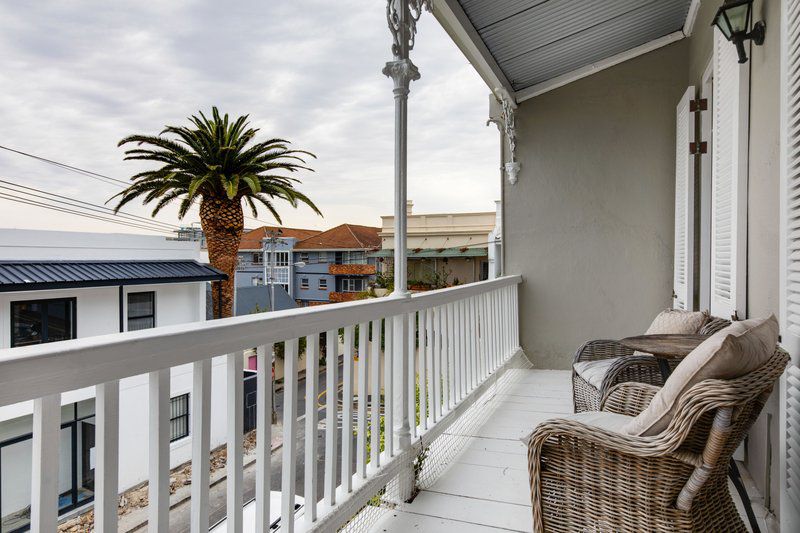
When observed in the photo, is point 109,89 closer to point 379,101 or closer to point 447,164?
point 379,101

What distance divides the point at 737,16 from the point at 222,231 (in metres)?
2.74

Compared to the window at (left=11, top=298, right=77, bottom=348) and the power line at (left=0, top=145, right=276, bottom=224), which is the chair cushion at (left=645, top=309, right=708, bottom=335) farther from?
the power line at (left=0, top=145, right=276, bottom=224)

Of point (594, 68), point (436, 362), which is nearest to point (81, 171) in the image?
point (436, 362)

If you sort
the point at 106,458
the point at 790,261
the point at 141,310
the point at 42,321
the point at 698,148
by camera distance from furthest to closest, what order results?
1. the point at 698,148
2. the point at 141,310
3. the point at 790,261
4. the point at 42,321
5. the point at 106,458

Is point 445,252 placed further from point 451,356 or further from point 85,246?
point 85,246

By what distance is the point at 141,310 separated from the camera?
1958mm

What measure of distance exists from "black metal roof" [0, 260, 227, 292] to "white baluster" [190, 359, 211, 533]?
29.4 inches

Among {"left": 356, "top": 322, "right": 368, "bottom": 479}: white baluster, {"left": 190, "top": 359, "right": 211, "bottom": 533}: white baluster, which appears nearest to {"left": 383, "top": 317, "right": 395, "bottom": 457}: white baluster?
{"left": 356, "top": 322, "right": 368, "bottom": 479}: white baluster

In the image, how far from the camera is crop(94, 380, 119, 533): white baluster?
2.96 feet

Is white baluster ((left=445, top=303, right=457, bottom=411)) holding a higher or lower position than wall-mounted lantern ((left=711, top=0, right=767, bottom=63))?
lower

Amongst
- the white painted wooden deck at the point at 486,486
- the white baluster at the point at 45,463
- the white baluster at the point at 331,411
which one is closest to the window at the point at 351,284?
the white painted wooden deck at the point at 486,486

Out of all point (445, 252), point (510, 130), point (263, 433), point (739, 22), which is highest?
point (510, 130)

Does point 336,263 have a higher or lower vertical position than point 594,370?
higher

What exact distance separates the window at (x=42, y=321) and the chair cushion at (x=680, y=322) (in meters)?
2.90
